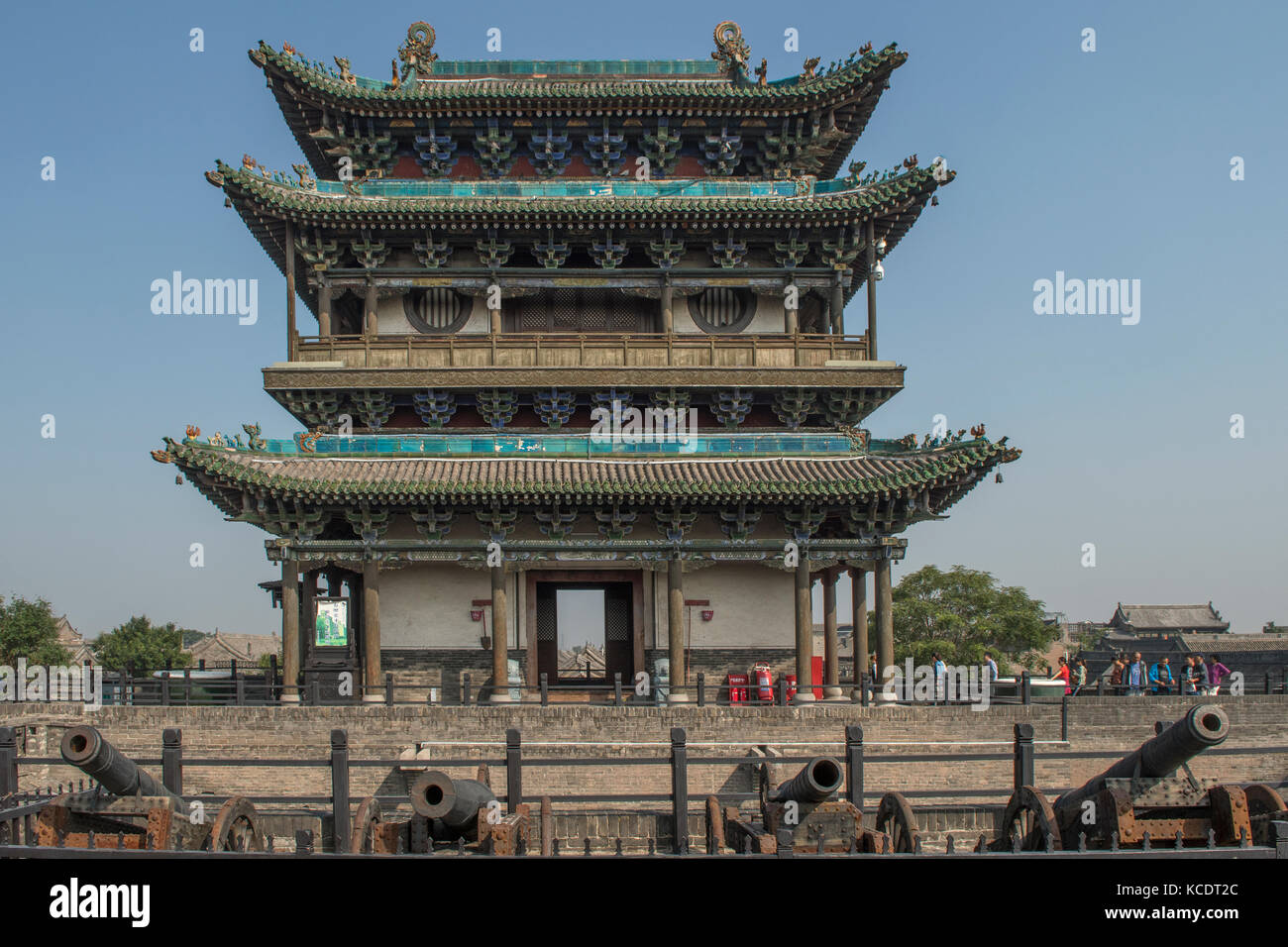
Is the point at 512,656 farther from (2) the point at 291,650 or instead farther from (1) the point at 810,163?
(1) the point at 810,163

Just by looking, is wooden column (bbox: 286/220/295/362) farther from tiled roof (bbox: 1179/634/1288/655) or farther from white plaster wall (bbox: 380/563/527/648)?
tiled roof (bbox: 1179/634/1288/655)

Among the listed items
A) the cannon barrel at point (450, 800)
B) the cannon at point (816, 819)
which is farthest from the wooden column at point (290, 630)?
the cannon at point (816, 819)

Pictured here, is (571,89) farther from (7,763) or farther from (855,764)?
(7,763)

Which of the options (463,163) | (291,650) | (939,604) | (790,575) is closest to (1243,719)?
(790,575)

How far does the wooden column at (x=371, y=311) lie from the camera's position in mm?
26922

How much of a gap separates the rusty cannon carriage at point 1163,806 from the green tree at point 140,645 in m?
74.0

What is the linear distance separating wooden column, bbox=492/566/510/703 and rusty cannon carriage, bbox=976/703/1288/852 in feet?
45.5

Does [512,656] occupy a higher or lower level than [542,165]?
lower

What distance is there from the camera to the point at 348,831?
15.7 metres

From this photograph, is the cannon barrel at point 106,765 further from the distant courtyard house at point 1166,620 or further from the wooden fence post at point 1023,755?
the distant courtyard house at point 1166,620

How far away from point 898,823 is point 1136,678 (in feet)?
51.4
